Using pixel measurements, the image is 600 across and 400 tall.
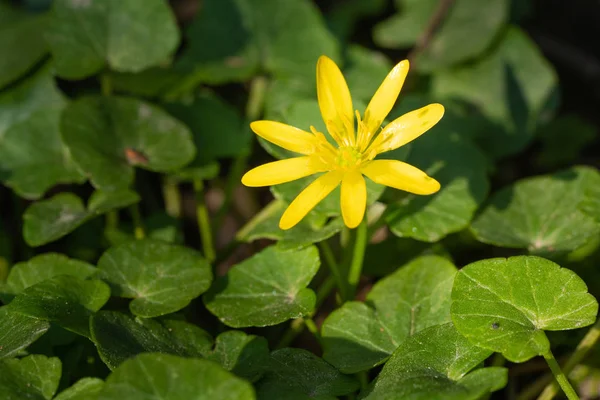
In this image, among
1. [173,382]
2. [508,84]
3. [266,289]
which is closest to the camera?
[173,382]

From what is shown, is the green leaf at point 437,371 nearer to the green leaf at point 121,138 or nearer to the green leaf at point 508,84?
the green leaf at point 121,138

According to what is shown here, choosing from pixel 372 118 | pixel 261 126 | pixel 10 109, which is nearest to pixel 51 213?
pixel 10 109

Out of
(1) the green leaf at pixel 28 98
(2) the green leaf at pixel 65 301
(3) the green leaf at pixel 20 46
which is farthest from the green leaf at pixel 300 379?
(3) the green leaf at pixel 20 46

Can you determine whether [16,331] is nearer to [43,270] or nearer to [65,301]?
[65,301]

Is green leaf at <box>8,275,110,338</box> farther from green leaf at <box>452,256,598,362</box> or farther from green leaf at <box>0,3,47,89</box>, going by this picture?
green leaf at <box>0,3,47,89</box>

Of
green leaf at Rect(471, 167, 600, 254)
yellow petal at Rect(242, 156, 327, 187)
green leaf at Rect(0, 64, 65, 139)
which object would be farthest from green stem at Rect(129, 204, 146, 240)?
green leaf at Rect(471, 167, 600, 254)

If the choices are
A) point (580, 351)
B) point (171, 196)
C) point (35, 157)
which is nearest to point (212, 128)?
point (171, 196)

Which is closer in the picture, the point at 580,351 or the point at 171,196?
the point at 580,351
